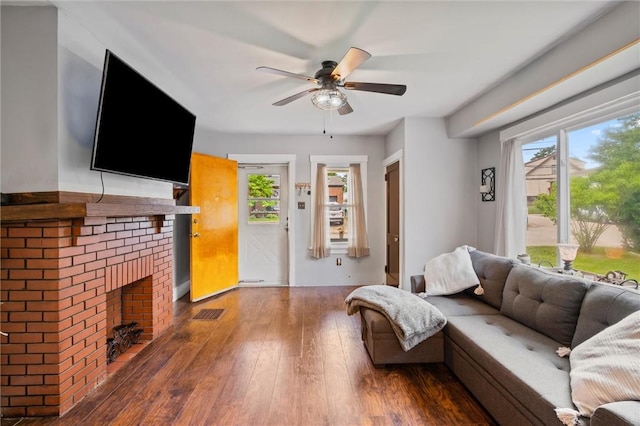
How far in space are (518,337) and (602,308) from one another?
0.49m

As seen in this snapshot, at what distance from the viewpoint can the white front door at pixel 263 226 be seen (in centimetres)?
470

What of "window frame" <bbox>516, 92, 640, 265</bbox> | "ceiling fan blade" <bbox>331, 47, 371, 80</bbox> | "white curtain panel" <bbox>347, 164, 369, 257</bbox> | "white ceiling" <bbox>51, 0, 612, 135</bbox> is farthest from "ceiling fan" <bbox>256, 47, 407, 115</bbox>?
"white curtain panel" <bbox>347, 164, 369, 257</bbox>

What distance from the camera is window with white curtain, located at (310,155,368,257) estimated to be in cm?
460

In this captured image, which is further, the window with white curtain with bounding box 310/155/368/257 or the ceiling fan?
the window with white curtain with bounding box 310/155/368/257

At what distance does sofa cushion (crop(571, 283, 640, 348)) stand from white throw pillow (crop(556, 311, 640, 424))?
0.38ft

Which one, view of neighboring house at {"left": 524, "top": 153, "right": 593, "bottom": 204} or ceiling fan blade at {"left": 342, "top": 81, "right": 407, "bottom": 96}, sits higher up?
ceiling fan blade at {"left": 342, "top": 81, "right": 407, "bottom": 96}

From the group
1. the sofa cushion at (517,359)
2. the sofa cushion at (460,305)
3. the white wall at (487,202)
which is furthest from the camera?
the white wall at (487,202)

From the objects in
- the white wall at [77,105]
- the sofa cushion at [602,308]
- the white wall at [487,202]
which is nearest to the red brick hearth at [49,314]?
the white wall at [77,105]

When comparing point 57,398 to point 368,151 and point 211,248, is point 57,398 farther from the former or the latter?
point 368,151

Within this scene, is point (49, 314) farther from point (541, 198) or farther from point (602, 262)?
point (541, 198)

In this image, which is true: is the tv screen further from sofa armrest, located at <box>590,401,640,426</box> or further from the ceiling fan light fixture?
sofa armrest, located at <box>590,401,640,426</box>

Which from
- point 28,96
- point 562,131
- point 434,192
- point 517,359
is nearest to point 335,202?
point 434,192

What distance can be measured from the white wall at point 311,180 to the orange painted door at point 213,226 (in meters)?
0.48

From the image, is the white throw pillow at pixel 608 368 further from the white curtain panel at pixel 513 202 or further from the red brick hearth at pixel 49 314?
the red brick hearth at pixel 49 314
